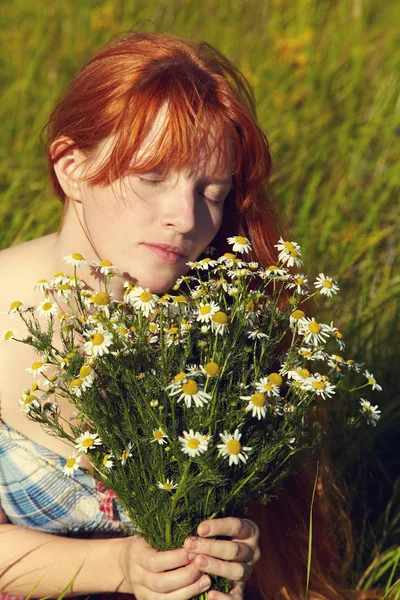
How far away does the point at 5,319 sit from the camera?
1.87 meters

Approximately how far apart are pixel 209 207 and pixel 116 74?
39 centimetres

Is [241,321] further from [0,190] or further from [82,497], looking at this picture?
[0,190]

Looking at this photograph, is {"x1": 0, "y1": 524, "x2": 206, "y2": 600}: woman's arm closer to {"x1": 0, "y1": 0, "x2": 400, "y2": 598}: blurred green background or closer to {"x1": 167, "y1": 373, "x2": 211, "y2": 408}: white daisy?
{"x1": 167, "y1": 373, "x2": 211, "y2": 408}: white daisy

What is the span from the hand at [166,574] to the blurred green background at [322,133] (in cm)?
84

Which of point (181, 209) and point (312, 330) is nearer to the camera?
point (312, 330)

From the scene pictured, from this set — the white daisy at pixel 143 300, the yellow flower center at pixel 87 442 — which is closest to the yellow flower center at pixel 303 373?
the white daisy at pixel 143 300

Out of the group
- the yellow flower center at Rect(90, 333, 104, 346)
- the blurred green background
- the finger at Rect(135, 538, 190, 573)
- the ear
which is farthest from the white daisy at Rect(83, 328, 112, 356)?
the blurred green background

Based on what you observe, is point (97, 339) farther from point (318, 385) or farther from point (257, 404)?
point (318, 385)

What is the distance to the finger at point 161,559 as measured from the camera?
58.9 inches

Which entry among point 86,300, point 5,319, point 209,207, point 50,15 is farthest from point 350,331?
point 50,15

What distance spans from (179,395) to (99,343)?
18cm

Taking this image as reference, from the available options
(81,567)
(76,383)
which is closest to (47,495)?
(81,567)

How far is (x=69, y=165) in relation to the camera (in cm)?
187

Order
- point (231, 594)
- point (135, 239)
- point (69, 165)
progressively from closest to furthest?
point (231, 594) < point (135, 239) < point (69, 165)
